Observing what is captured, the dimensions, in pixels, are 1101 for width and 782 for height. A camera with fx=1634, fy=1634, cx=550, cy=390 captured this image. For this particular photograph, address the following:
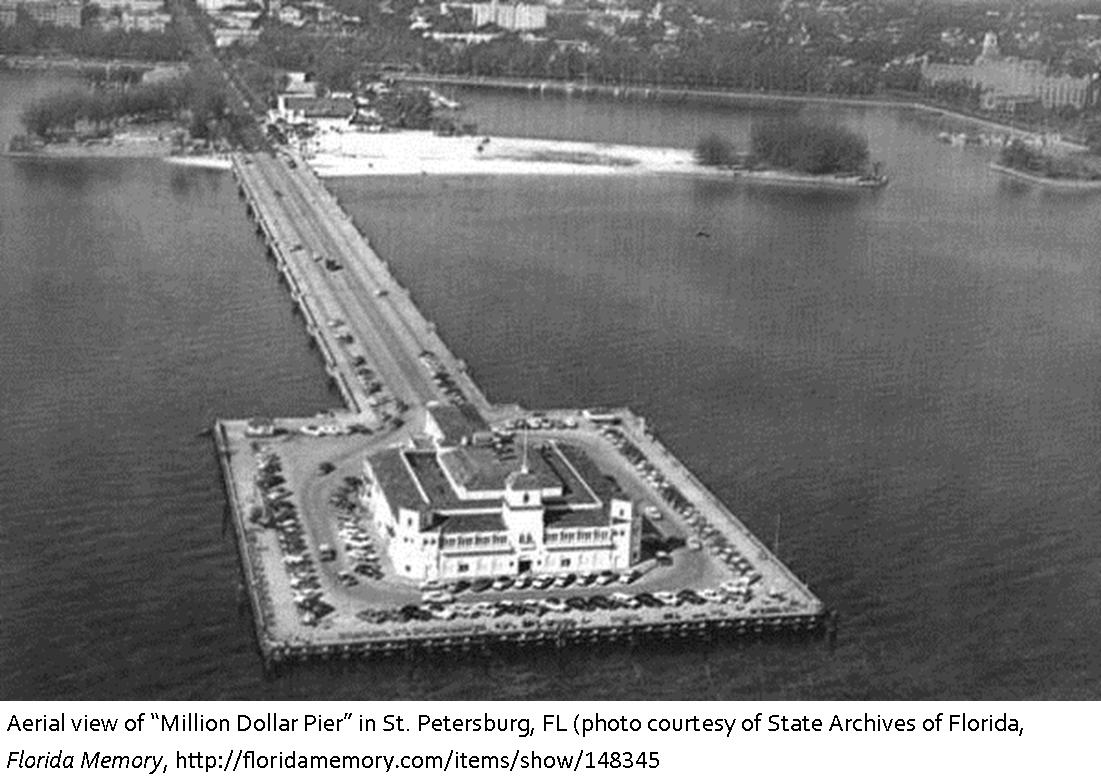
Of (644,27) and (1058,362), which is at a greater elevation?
(644,27)

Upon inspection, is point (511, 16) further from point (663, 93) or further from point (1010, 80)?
point (1010, 80)

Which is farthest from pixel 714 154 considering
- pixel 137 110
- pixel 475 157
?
pixel 137 110

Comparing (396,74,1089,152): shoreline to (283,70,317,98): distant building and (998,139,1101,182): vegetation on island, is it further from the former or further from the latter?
(998,139,1101,182): vegetation on island

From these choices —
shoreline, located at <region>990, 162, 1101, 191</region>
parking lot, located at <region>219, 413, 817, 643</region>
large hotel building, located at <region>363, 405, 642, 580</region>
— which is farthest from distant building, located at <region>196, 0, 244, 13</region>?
large hotel building, located at <region>363, 405, 642, 580</region>

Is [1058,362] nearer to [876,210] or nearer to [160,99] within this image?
[876,210]
